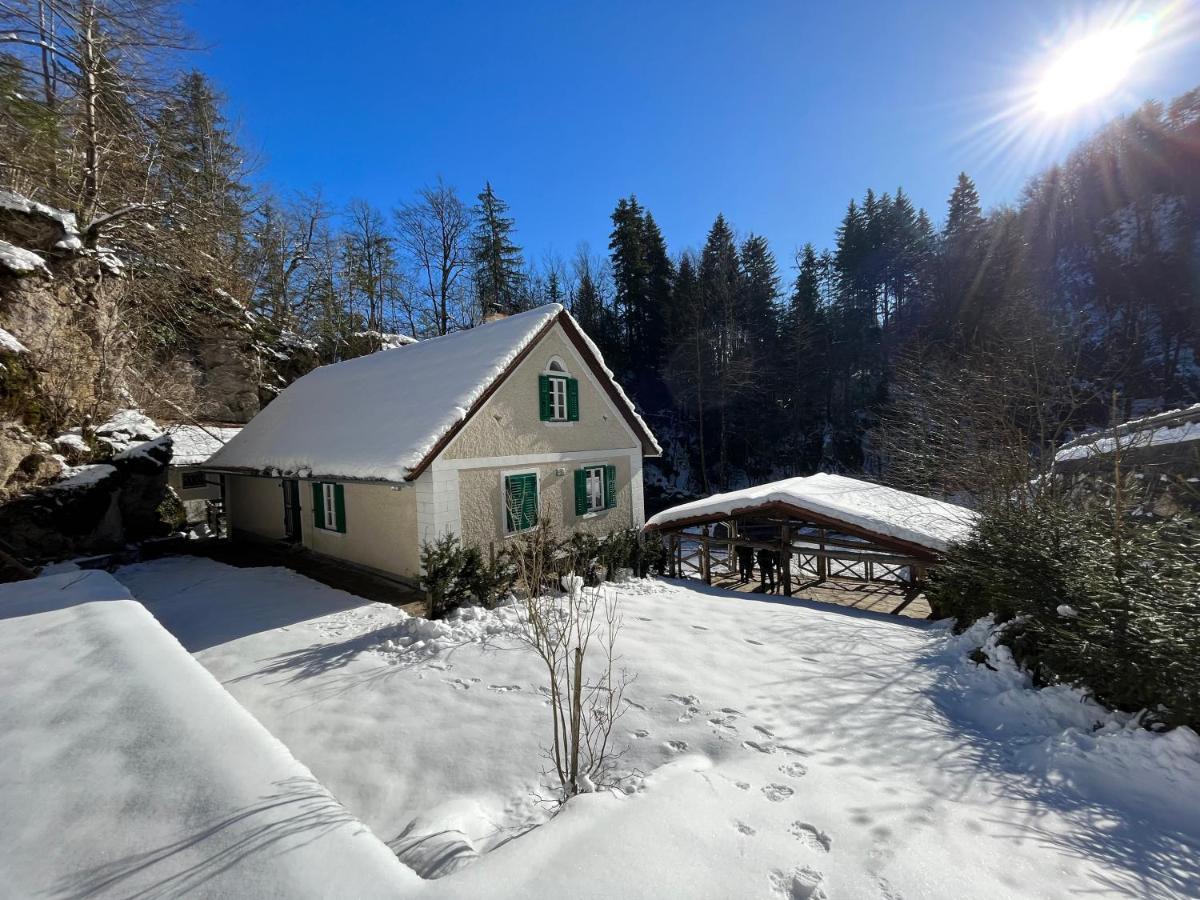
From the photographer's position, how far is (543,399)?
11594 millimetres

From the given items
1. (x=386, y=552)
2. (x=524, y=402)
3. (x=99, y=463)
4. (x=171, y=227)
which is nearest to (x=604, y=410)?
(x=524, y=402)

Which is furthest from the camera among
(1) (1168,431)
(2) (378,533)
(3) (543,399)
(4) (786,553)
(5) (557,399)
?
(4) (786,553)

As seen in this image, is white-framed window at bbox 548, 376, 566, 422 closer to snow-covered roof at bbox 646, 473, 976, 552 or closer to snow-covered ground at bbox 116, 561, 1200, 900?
snow-covered roof at bbox 646, 473, 976, 552

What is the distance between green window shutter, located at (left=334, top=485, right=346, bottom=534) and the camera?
1103 cm

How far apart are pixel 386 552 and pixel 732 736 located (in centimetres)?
801

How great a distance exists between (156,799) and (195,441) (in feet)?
64.2

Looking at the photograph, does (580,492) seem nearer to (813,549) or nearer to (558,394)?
(558,394)

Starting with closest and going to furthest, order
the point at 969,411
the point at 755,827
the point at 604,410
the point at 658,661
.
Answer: the point at 755,827 → the point at 658,661 → the point at 969,411 → the point at 604,410

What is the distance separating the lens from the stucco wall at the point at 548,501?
32.4 feet

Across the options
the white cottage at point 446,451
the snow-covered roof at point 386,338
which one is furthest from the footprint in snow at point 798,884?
the snow-covered roof at point 386,338

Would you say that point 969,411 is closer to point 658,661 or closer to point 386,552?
point 658,661

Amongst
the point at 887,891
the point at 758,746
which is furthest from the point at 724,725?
the point at 887,891

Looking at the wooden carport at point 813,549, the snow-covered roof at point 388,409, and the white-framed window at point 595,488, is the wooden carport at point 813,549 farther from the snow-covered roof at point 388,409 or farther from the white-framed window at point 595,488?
the snow-covered roof at point 388,409

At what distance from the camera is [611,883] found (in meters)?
2.31
